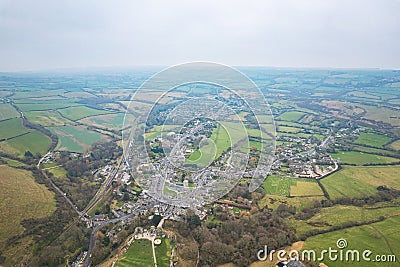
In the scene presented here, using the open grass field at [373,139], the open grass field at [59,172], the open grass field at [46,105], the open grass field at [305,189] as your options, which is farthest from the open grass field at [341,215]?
the open grass field at [46,105]

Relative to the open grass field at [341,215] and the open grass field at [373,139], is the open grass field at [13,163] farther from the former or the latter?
the open grass field at [373,139]

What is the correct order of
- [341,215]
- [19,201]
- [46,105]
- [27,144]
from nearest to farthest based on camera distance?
[19,201], [341,215], [27,144], [46,105]

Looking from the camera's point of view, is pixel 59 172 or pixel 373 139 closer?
pixel 59 172

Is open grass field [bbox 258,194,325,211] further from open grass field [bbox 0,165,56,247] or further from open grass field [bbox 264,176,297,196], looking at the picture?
open grass field [bbox 0,165,56,247]

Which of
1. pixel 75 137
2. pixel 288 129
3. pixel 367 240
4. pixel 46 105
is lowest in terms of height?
pixel 367 240

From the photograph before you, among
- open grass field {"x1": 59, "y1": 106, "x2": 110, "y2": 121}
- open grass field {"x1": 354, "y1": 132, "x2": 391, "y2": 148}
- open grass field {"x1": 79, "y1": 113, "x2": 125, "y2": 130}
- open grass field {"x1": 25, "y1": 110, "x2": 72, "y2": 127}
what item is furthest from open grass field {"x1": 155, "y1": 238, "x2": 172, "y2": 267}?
open grass field {"x1": 59, "y1": 106, "x2": 110, "y2": 121}

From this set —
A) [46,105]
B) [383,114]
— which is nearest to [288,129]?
[383,114]

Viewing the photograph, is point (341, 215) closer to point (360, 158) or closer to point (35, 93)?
point (360, 158)

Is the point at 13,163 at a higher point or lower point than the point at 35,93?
lower
